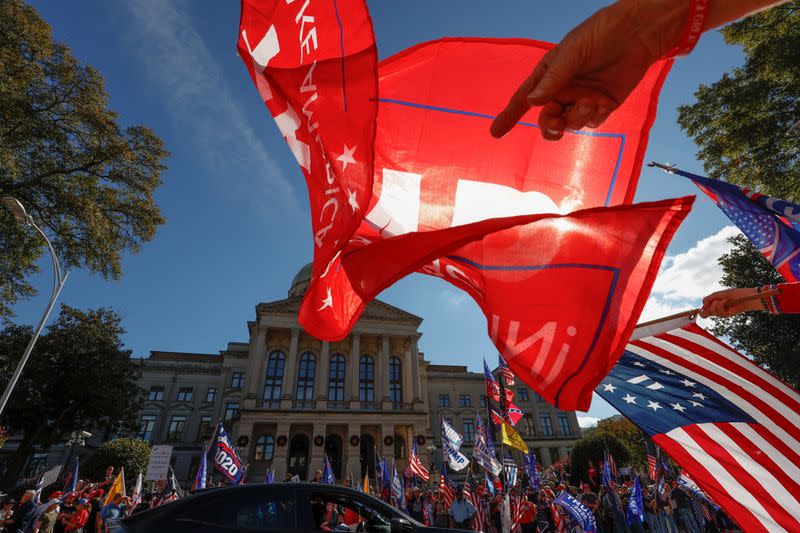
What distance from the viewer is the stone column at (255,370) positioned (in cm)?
3431

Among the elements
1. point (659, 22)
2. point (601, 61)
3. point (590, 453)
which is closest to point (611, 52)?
point (601, 61)

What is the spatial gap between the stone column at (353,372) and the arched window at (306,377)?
11.1 ft

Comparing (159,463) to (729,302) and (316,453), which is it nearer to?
(729,302)

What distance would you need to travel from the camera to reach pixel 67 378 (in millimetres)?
28703

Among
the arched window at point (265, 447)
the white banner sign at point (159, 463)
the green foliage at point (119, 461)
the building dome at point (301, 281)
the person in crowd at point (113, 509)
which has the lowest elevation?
the person in crowd at point (113, 509)

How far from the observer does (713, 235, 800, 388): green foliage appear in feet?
64.0

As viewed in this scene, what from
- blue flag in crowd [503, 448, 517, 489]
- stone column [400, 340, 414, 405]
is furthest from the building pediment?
blue flag in crowd [503, 448, 517, 489]

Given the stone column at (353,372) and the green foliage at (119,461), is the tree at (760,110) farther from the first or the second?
the green foliage at (119,461)

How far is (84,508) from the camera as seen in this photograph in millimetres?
9000

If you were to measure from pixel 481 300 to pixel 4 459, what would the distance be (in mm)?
58076

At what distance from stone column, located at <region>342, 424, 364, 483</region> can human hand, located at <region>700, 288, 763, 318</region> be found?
111 feet

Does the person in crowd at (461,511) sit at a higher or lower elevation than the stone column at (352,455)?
lower

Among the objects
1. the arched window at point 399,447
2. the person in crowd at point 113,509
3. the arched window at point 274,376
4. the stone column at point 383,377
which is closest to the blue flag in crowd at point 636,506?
the person in crowd at point 113,509

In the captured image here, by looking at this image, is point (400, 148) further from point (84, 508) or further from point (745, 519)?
point (84, 508)
